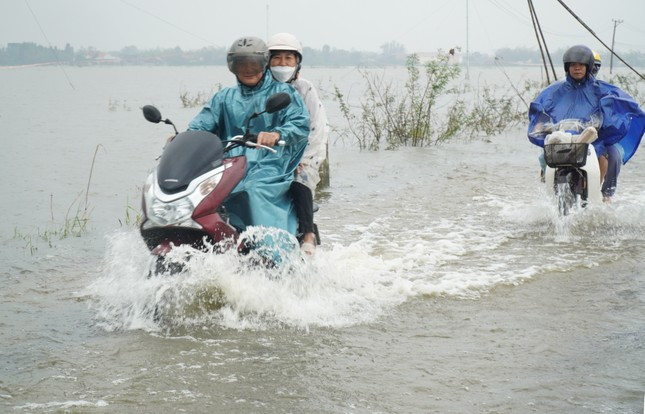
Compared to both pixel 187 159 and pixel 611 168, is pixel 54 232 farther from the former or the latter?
pixel 611 168

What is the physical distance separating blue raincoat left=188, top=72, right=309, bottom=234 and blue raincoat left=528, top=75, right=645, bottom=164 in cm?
384

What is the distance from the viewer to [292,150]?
634 cm

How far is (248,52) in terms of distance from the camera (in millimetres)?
6078

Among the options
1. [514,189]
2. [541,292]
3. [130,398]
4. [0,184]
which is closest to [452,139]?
[514,189]

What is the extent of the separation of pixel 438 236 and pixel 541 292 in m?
2.27

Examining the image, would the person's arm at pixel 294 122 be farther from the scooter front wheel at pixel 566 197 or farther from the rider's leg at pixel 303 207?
the scooter front wheel at pixel 566 197

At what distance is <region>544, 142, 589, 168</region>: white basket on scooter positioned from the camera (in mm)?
8594

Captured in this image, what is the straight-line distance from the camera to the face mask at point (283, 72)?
6797mm

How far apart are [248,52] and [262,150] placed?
0.67 meters

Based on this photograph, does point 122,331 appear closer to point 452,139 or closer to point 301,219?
point 301,219

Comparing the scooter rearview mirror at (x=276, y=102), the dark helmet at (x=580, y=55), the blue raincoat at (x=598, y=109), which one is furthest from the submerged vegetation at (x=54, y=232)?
the dark helmet at (x=580, y=55)

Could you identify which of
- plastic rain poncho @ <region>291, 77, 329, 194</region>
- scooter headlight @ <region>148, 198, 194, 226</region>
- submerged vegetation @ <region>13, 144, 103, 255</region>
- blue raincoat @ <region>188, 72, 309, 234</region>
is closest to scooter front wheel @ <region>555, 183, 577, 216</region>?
plastic rain poncho @ <region>291, 77, 329, 194</region>

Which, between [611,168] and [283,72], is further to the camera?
[611,168]

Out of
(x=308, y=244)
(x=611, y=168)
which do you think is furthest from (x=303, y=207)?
(x=611, y=168)
